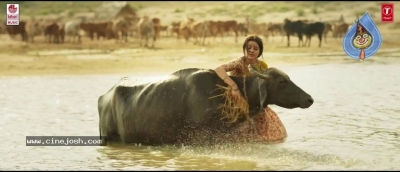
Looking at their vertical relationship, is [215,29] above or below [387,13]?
below

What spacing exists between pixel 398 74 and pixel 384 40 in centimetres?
739

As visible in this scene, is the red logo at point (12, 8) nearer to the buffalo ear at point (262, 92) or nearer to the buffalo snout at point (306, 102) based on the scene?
the buffalo ear at point (262, 92)

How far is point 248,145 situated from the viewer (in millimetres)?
7609

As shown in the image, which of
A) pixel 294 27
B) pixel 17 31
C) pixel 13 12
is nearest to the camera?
pixel 13 12

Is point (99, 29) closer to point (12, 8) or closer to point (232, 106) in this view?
point (12, 8)

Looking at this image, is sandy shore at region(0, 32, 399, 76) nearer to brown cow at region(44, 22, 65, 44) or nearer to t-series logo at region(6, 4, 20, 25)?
brown cow at region(44, 22, 65, 44)

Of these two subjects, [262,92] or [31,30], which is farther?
[31,30]

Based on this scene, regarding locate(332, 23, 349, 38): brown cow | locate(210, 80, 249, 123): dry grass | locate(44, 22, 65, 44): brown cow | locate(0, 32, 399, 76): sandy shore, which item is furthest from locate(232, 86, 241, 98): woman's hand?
locate(332, 23, 349, 38): brown cow

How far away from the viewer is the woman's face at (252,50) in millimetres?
7438

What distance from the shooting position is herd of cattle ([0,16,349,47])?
904 inches

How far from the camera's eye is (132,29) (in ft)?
83.4

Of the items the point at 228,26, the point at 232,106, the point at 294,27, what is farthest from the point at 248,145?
the point at 228,26

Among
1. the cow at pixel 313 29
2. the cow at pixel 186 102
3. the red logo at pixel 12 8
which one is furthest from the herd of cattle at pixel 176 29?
the cow at pixel 186 102

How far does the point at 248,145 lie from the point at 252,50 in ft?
3.02
